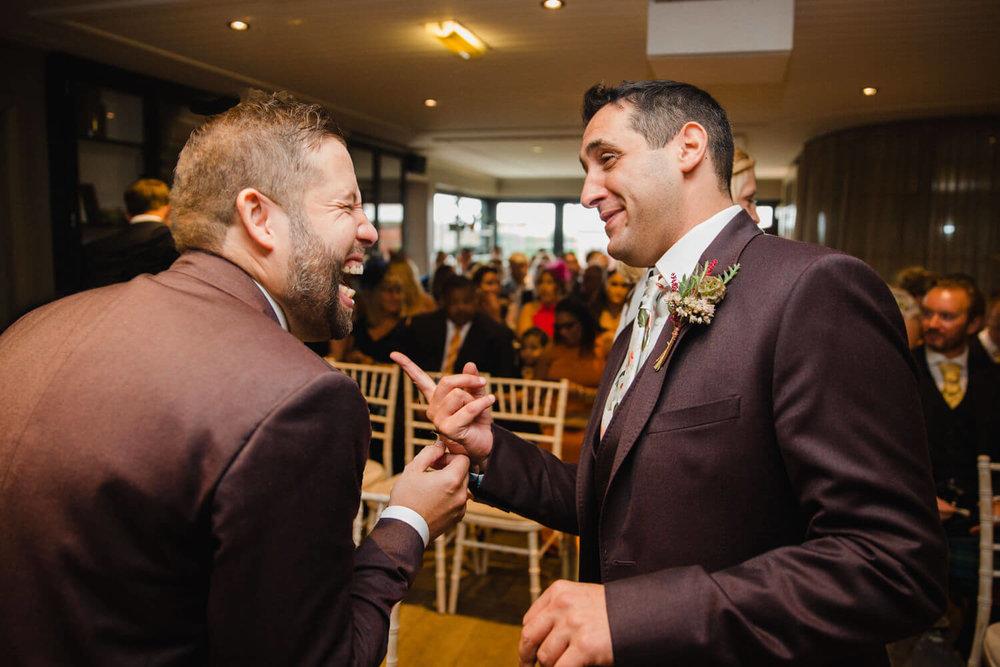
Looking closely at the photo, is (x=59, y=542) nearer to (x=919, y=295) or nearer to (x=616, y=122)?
(x=616, y=122)

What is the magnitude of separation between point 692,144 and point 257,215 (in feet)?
2.55

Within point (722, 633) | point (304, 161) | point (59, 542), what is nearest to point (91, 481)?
point (59, 542)

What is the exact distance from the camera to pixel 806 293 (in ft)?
3.14

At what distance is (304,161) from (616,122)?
59 centimetres

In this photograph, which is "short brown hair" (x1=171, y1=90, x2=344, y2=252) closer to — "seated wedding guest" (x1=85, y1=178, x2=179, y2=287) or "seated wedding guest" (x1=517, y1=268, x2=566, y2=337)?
"seated wedding guest" (x1=85, y1=178, x2=179, y2=287)

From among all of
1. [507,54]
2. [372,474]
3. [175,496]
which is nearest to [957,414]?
[372,474]

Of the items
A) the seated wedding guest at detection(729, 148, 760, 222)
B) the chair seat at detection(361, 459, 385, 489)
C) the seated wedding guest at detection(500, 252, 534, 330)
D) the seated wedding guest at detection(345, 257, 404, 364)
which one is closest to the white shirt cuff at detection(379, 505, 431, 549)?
the seated wedding guest at detection(729, 148, 760, 222)

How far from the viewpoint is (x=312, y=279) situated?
1103 mm

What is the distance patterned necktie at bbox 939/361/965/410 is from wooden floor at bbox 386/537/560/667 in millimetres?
2160

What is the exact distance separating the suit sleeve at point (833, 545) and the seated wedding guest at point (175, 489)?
16.2 inches

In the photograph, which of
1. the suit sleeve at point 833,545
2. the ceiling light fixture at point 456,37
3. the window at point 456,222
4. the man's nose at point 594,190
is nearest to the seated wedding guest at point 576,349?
the ceiling light fixture at point 456,37

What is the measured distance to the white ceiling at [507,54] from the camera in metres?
4.29

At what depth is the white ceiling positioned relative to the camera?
169 inches

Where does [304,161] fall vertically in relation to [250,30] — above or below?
below
